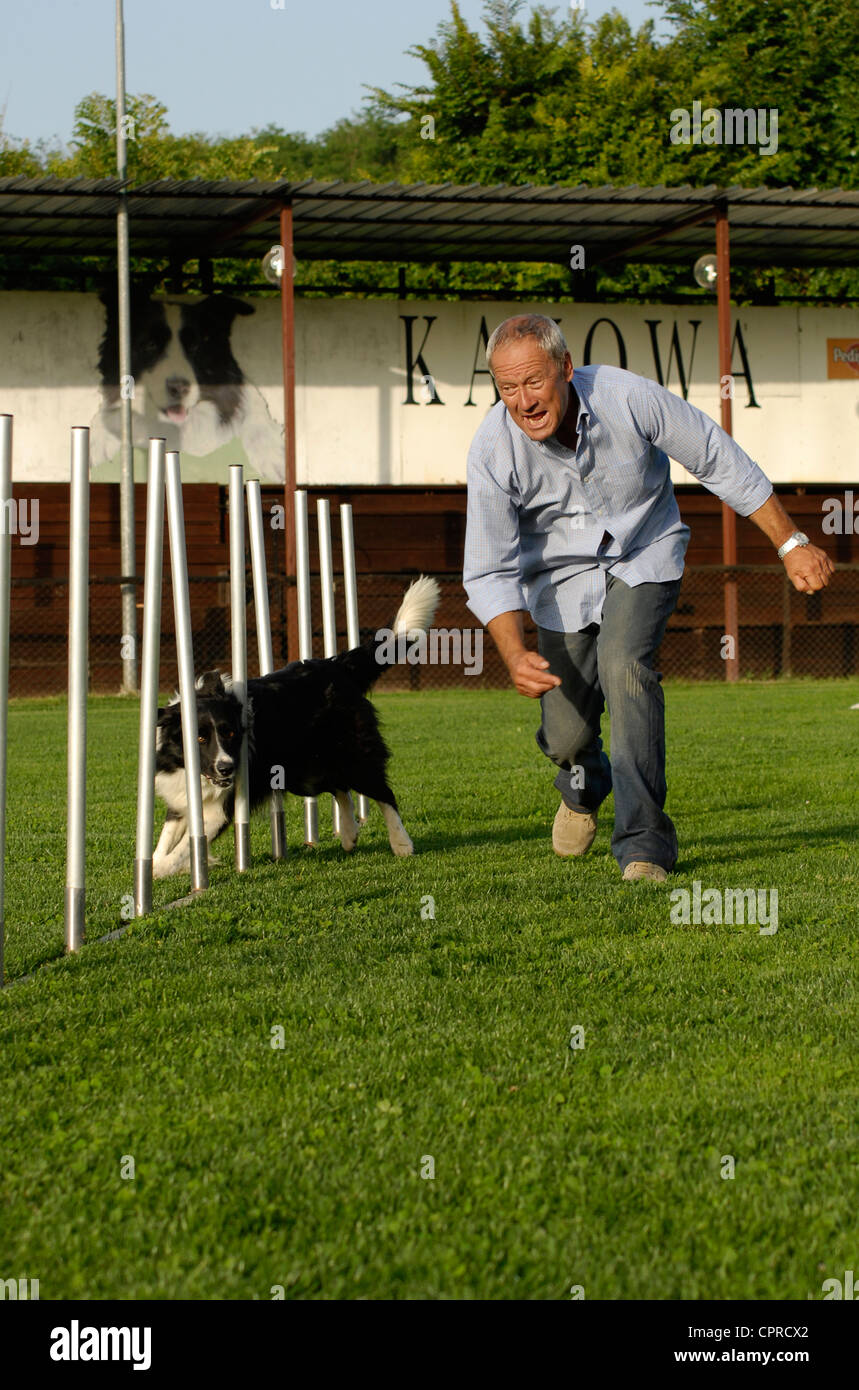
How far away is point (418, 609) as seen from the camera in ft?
26.1

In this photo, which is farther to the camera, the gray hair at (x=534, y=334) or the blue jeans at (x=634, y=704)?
the blue jeans at (x=634, y=704)

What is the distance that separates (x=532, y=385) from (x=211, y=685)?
250 centimetres

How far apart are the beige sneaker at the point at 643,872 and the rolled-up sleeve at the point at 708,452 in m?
1.40

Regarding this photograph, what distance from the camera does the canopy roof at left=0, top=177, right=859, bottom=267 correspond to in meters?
18.5

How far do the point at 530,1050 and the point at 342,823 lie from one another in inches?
158

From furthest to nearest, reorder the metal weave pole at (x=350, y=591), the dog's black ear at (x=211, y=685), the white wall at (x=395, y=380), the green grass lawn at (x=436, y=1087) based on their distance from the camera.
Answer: the white wall at (x=395, y=380) < the metal weave pole at (x=350, y=591) < the dog's black ear at (x=211, y=685) < the green grass lawn at (x=436, y=1087)

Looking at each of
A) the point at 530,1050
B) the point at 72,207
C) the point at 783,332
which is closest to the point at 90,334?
the point at 72,207

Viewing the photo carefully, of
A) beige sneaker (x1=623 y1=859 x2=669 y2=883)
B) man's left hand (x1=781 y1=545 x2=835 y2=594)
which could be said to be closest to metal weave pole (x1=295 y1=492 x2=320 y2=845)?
beige sneaker (x1=623 y1=859 x2=669 y2=883)

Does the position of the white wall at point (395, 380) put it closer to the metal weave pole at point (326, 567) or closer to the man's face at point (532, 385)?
the metal weave pole at point (326, 567)

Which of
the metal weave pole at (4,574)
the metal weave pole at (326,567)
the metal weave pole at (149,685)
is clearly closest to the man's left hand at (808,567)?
the metal weave pole at (149,685)

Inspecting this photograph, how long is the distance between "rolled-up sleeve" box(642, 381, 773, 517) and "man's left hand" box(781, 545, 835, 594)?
0.36 meters

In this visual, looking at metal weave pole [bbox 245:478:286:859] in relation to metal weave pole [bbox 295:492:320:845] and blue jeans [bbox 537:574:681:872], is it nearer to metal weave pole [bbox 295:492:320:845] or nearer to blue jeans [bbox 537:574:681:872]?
metal weave pole [bbox 295:492:320:845]

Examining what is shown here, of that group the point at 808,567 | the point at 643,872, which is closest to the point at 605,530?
the point at 808,567

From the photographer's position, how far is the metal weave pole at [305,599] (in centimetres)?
770
